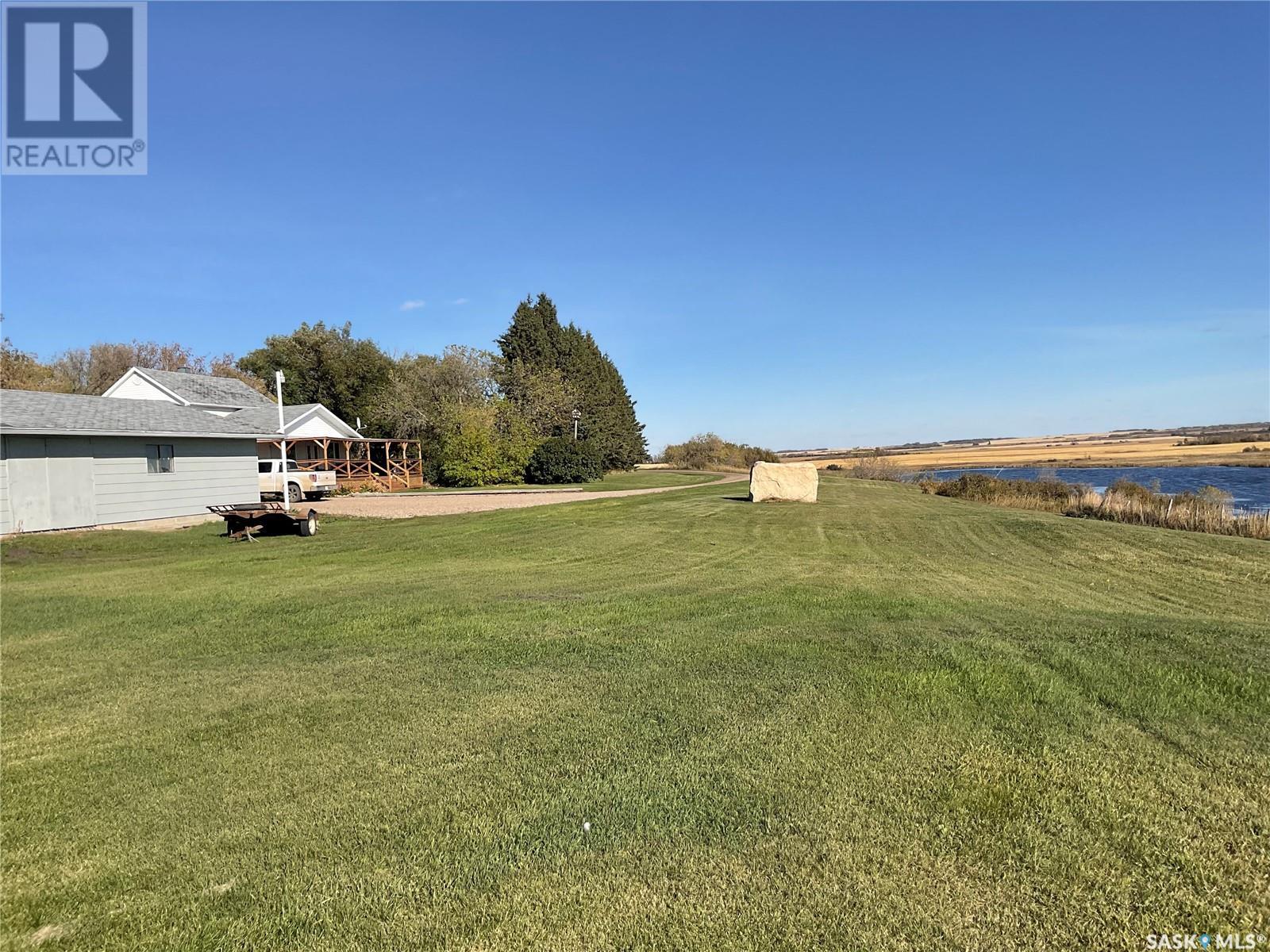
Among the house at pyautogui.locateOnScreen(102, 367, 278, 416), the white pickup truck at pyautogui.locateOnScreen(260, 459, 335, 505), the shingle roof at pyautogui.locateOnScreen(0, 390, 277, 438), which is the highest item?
the house at pyautogui.locateOnScreen(102, 367, 278, 416)

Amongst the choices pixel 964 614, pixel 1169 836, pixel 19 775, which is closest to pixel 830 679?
pixel 1169 836

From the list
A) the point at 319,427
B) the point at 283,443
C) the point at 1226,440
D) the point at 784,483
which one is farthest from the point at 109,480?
the point at 1226,440

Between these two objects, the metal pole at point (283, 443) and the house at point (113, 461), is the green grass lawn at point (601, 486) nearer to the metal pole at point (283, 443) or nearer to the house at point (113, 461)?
the metal pole at point (283, 443)

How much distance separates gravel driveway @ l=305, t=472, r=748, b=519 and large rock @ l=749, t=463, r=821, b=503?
6087mm

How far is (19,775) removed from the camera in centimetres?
349

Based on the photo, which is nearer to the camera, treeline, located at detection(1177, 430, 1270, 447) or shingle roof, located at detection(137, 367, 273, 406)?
shingle roof, located at detection(137, 367, 273, 406)

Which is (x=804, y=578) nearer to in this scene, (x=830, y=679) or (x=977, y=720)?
(x=830, y=679)

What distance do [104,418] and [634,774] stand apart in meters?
21.5

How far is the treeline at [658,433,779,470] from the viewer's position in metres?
54.0

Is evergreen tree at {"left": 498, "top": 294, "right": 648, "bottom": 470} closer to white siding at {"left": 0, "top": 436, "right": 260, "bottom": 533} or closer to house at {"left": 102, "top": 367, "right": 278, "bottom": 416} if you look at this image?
house at {"left": 102, "top": 367, "right": 278, "bottom": 416}

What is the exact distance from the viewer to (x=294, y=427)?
30.6m

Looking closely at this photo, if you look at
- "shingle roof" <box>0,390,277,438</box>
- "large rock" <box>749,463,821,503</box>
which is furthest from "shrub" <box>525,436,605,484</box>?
"large rock" <box>749,463,821,503</box>

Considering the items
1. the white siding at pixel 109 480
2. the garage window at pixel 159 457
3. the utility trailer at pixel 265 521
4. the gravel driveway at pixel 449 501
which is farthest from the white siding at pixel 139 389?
the utility trailer at pixel 265 521

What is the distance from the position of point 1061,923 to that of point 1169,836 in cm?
84
